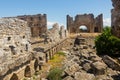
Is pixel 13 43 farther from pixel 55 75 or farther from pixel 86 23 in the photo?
pixel 86 23

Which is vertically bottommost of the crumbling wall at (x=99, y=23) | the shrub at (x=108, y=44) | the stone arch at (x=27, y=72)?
the stone arch at (x=27, y=72)

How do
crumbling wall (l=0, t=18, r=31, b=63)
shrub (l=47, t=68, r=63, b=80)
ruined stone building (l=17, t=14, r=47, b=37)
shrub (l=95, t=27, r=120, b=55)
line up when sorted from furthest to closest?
ruined stone building (l=17, t=14, r=47, b=37) < shrub (l=95, t=27, r=120, b=55) < crumbling wall (l=0, t=18, r=31, b=63) < shrub (l=47, t=68, r=63, b=80)

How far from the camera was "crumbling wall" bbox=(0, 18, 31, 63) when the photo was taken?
1315cm

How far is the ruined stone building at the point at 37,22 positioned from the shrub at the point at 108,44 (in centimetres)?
2688

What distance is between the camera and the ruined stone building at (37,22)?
46.0 meters

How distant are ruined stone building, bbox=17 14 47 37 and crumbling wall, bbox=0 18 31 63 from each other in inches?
1181

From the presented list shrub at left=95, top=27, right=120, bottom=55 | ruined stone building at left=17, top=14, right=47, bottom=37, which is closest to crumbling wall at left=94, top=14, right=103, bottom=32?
ruined stone building at left=17, top=14, right=47, bottom=37

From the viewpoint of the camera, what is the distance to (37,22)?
152 feet

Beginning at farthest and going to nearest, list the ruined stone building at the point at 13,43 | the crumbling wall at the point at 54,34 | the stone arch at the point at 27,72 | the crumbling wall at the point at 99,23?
1. the crumbling wall at the point at 99,23
2. the crumbling wall at the point at 54,34
3. the stone arch at the point at 27,72
4. the ruined stone building at the point at 13,43

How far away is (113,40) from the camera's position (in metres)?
18.4

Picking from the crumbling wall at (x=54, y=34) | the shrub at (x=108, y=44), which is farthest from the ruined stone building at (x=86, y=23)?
the shrub at (x=108, y=44)

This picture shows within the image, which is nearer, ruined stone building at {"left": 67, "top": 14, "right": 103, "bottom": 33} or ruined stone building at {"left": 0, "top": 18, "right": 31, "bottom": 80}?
ruined stone building at {"left": 0, "top": 18, "right": 31, "bottom": 80}

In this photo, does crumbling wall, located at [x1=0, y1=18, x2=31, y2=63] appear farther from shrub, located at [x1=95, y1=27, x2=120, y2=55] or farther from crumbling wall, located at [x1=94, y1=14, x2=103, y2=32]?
crumbling wall, located at [x1=94, y1=14, x2=103, y2=32]

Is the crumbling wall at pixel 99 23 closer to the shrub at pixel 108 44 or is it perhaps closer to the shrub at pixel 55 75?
the shrub at pixel 108 44
